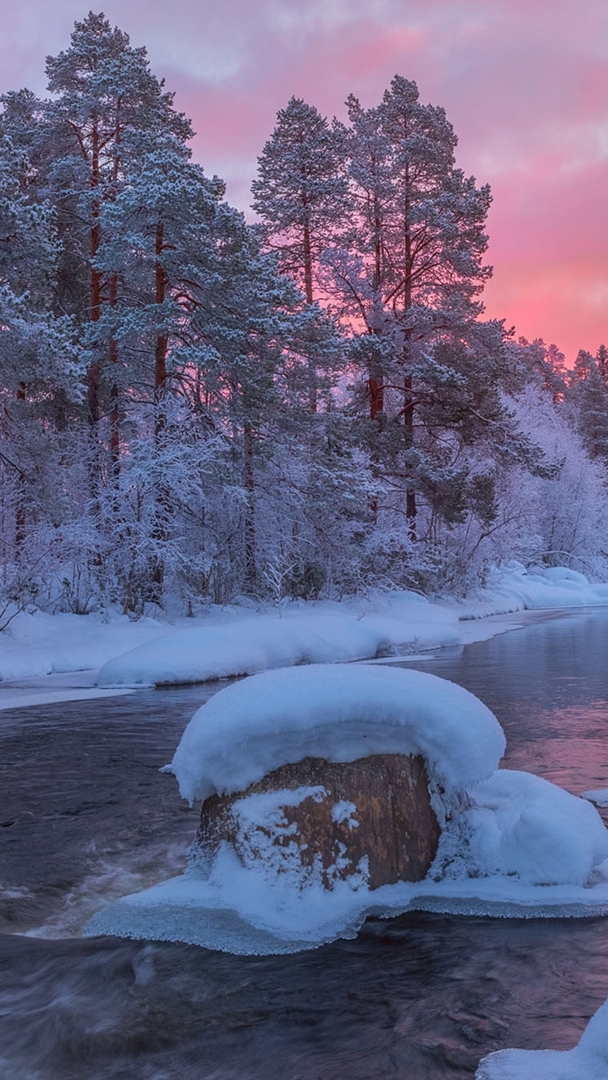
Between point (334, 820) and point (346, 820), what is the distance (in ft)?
0.23

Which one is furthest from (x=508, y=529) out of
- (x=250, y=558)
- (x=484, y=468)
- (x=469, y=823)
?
(x=469, y=823)

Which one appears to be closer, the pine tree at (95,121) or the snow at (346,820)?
the snow at (346,820)

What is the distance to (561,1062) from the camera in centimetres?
321

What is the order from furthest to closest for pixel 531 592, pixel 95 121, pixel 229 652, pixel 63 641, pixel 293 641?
pixel 531 592 < pixel 95 121 < pixel 63 641 < pixel 293 641 < pixel 229 652

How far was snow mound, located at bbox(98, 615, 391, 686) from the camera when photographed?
14.4m

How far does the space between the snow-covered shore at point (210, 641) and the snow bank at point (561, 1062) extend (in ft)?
32.5

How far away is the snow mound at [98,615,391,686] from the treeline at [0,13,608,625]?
352 centimetres

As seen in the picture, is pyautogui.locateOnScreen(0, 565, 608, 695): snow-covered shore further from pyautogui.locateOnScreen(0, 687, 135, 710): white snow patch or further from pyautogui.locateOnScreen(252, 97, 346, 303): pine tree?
pyautogui.locateOnScreen(252, 97, 346, 303): pine tree

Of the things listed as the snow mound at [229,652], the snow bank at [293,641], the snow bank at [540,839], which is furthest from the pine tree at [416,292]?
the snow bank at [540,839]

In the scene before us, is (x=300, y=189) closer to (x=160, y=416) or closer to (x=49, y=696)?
(x=160, y=416)

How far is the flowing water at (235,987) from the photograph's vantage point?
11.7ft

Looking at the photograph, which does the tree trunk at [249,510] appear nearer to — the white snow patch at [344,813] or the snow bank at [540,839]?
the snow bank at [540,839]

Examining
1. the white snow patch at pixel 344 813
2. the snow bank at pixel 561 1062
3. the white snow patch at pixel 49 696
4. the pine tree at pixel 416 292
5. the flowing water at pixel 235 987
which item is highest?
the pine tree at pixel 416 292

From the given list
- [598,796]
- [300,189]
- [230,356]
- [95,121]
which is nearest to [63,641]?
[230,356]
